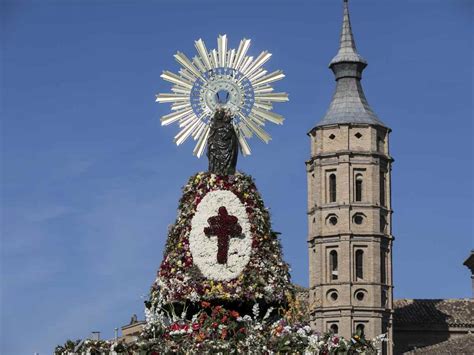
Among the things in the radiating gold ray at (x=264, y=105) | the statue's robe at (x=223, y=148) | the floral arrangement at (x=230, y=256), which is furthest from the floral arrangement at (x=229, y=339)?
the radiating gold ray at (x=264, y=105)

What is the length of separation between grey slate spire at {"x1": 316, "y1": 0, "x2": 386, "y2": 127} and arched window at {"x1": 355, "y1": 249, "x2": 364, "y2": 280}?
31.2ft

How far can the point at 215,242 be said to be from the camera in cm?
2536

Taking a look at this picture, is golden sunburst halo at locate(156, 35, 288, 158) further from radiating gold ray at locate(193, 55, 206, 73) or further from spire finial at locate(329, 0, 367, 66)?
spire finial at locate(329, 0, 367, 66)

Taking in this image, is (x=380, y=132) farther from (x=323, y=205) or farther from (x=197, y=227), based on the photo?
(x=197, y=227)

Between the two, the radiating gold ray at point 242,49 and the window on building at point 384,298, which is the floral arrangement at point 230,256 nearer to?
the radiating gold ray at point 242,49

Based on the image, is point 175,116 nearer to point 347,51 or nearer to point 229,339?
point 229,339

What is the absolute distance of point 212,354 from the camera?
2305cm

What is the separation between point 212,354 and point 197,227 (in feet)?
10.1

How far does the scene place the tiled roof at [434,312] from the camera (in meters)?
113

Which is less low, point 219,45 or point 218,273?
point 219,45

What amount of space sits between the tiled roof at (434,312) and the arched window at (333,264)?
7232 millimetres

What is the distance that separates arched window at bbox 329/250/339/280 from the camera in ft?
361

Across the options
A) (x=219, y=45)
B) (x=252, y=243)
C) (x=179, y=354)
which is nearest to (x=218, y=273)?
(x=252, y=243)

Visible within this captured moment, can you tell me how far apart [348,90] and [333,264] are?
12924 millimetres
